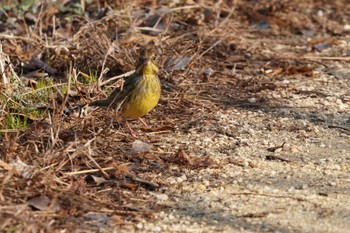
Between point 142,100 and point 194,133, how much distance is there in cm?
42

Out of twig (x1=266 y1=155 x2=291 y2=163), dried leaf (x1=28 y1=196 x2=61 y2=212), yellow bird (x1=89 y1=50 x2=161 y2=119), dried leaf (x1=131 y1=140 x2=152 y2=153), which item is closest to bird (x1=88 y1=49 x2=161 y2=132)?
yellow bird (x1=89 y1=50 x2=161 y2=119)

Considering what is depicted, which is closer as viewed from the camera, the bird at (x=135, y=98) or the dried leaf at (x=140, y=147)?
the dried leaf at (x=140, y=147)

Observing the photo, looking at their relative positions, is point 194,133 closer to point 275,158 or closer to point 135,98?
point 135,98

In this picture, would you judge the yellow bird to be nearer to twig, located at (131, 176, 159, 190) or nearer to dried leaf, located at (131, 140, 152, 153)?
dried leaf, located at (131, 140, 152, 153)

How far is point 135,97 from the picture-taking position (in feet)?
19.2

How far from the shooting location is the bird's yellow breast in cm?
585

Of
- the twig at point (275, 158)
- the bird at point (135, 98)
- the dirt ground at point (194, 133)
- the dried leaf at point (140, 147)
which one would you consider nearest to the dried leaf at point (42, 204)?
the dirt ground at point (194, 133)

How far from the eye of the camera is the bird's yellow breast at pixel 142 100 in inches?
230

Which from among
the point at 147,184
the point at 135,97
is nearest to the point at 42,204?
the point at 147,184

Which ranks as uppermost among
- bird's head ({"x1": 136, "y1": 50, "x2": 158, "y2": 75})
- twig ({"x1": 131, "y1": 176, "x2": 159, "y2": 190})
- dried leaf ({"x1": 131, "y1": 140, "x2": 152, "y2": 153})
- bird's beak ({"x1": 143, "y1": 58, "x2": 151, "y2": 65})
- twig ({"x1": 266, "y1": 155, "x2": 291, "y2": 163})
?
bird's beak ({"x1": 143, "y1": 58, "x2": 151, "y2": 65})

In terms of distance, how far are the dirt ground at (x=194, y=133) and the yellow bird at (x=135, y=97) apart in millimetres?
97

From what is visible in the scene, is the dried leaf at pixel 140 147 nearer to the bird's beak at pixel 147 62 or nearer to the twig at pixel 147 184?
the twig at pixel 147 184

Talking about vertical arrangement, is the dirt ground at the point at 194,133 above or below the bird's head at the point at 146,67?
below

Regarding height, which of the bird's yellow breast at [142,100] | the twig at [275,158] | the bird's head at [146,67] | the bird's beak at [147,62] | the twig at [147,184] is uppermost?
the bird's beak at [147,62]
